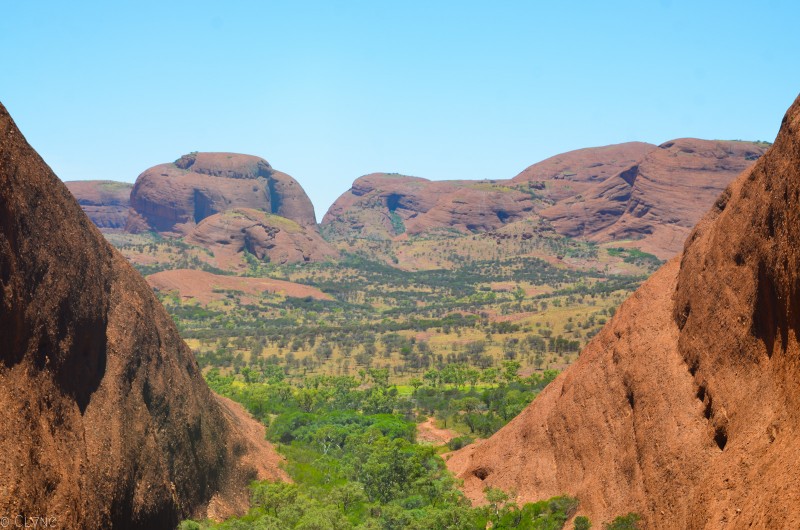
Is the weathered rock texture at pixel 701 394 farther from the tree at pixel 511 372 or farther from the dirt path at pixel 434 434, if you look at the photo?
the tree at pixel 511 372

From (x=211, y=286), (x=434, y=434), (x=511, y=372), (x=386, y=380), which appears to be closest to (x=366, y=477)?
(x=434, y=434)

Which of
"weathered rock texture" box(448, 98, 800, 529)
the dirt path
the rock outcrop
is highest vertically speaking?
"weathered rock texture" box(448, 98, 800, 529)

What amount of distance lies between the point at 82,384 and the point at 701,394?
65.5 ft

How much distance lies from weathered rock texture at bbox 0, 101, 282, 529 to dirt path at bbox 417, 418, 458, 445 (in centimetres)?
3057

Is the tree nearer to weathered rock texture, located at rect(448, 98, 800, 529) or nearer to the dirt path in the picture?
the dirt path

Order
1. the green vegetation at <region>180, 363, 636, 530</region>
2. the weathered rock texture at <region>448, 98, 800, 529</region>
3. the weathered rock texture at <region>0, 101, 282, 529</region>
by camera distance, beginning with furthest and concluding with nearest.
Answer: the green vegetation at <region>180, 363, 636, 530</region>, the weathered rock texture at <region>0, 101, 282, 529</region>, the weathered rock texture at <region>448, 98, 800, 529</region>

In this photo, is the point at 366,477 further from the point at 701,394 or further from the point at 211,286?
the point at 211,286

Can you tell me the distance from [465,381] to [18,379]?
79324 millimetres

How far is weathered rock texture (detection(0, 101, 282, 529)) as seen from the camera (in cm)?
2083

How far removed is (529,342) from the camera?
114m

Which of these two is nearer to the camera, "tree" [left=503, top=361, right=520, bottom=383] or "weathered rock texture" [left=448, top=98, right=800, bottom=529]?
"weathered rock texture" [left=448, top=98, right=800, bottom=529]

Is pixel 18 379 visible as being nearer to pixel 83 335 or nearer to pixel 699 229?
pixel 83 335

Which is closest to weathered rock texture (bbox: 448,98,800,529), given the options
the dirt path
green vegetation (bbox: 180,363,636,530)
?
green vegetation (bbox: 180,363,636,530)

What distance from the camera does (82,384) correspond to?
82.4 feet
